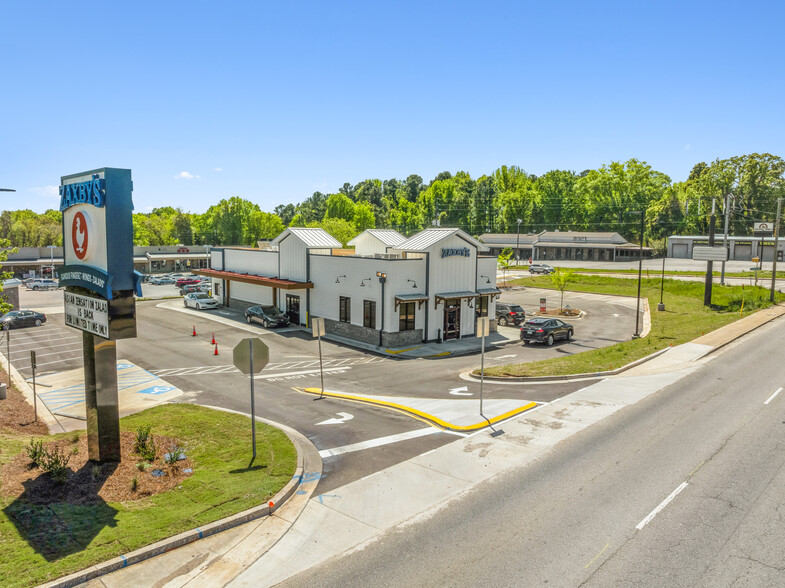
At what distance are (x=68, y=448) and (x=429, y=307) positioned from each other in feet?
75.9

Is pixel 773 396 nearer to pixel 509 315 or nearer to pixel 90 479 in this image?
pixel 90 479

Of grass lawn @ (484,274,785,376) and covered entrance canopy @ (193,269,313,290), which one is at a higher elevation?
covered entrance canopy @ (193,269,313,290)

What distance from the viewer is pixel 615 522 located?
10656 mm

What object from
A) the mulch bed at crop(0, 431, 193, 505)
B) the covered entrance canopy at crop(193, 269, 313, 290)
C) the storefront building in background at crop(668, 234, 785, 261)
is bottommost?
the mulch bed at crop(0, 431, 193, 505)

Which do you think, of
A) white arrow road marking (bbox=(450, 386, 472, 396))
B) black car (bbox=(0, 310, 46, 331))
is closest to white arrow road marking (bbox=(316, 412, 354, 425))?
white arrow road marking (bbox=(450, 386, 472, 396))

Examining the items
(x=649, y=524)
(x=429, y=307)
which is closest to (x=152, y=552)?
(x=649, y=524)

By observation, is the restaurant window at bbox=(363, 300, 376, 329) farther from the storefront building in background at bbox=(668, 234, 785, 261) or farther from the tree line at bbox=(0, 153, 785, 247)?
the storefront building in background at bbox=(668, 234, 785, 261)

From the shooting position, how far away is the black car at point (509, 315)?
42031mm

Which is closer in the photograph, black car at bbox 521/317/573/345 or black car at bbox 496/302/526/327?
black car at bbox 521/317/573/345

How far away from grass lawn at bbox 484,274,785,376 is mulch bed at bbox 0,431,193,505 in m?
15.2

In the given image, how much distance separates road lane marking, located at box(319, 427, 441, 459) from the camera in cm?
1468

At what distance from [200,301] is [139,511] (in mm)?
40802

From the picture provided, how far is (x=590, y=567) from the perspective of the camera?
9133 millimetres

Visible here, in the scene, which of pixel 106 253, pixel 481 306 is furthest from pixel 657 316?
pixel 106 253
